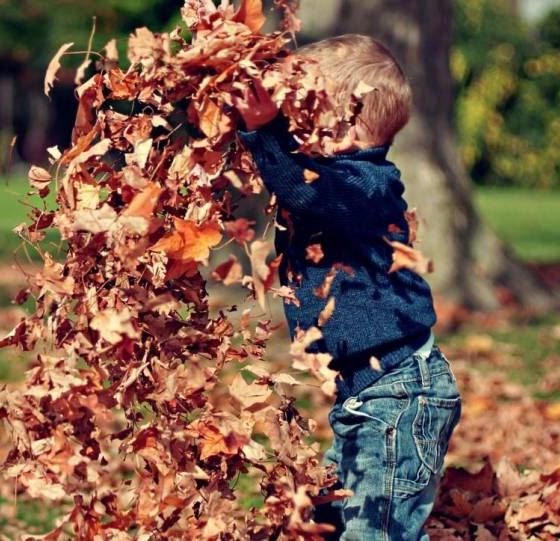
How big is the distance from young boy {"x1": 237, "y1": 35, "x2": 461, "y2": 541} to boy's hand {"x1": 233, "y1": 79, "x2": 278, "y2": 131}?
0.91 ft

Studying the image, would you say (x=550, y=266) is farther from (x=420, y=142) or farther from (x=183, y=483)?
(x=183, y=483)

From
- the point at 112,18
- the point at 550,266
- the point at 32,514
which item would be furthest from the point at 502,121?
the point at 32,514

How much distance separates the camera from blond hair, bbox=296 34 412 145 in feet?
10.5

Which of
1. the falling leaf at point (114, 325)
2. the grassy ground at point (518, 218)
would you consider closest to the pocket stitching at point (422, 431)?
the falling leaf at point (114, 325)

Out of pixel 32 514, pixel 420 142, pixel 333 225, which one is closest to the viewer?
pixel 333 225

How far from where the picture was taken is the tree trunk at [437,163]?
9305mm

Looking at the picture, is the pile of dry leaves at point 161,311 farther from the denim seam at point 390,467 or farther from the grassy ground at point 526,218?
the grassy ground at point 526,218

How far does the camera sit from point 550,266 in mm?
13359

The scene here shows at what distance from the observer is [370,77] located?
3199 mm

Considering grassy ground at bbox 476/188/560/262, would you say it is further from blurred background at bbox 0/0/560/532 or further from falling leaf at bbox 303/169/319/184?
falling leaf at bbox 303/169/319/184

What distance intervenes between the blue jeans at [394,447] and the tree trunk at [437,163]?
19.8ft

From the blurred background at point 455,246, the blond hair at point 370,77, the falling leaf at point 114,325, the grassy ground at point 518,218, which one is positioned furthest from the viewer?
the grassy ground at point 518,218

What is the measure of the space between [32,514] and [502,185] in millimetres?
26374

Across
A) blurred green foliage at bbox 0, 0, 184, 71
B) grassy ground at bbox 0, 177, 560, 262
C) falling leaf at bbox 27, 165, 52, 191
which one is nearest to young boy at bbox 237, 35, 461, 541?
falling leaf at bbox 27, 165, 52, 191
